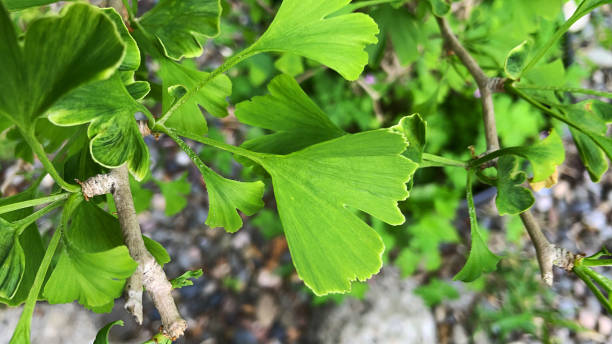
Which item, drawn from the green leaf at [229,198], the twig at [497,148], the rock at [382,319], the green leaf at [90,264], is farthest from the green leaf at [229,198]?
the rock at [382,319]

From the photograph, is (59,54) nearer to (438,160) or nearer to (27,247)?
(27,247)

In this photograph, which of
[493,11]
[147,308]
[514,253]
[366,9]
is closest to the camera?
[366,9]

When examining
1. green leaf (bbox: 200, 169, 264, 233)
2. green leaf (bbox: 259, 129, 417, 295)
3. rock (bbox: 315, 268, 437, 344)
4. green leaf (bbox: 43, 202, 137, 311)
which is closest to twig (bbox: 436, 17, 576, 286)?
green leaf (bbox: 259, 129, 417, 295)

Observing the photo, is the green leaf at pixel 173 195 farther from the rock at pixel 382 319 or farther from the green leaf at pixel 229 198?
the rock at pixel 382 319

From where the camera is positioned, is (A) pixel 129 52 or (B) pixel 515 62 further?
(B) pixel 515 62

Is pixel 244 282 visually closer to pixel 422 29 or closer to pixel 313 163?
pixel 422 29

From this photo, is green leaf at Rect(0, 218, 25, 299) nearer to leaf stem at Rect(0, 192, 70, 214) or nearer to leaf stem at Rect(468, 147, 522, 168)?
leaf stem at Rect(0, 192, 70, 214)

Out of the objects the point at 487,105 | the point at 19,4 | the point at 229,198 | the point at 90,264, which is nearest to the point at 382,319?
the point at 487,105

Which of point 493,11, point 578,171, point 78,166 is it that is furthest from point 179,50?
point 578,171
